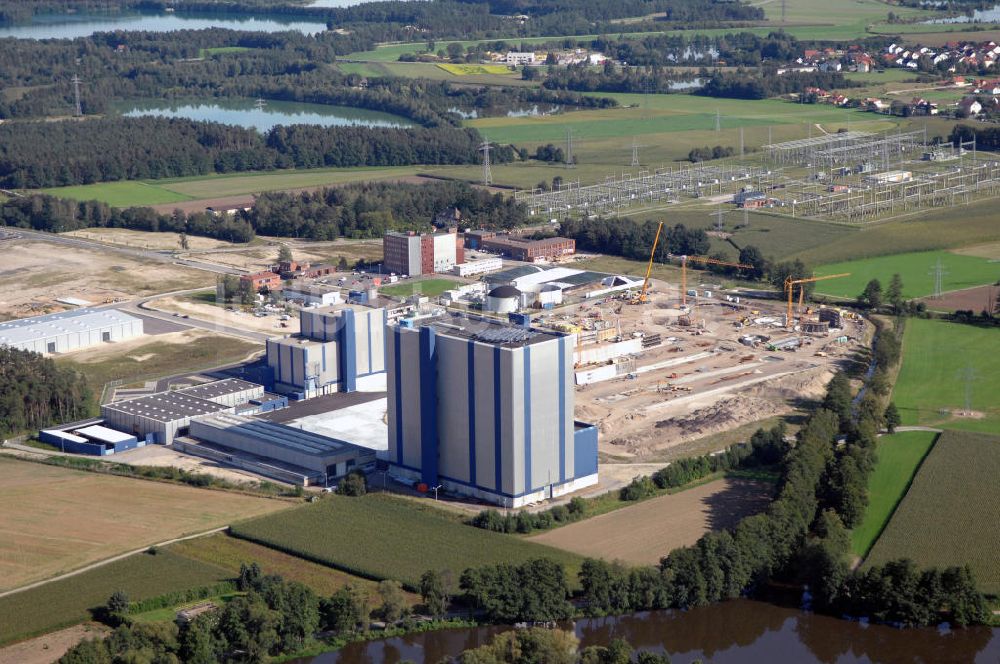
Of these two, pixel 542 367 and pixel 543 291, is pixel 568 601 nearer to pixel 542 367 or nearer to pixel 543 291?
pixel 542 367

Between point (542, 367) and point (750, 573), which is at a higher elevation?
point (542, 367)

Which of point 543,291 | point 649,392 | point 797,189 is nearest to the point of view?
point 649,392

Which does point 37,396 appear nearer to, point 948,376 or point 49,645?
point 49,645

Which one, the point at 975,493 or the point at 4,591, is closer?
the point at 4,591

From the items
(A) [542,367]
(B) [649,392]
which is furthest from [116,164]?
(A) [542,367]

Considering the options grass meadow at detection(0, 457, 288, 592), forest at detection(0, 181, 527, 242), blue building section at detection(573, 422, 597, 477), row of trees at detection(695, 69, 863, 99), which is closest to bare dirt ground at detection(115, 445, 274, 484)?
grass meadow at detection(0, 457, 288, 592)

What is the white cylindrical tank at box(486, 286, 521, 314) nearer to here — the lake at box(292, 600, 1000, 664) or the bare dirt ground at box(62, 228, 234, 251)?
the bare dirt ground at box(62, 228, 234, 251)
